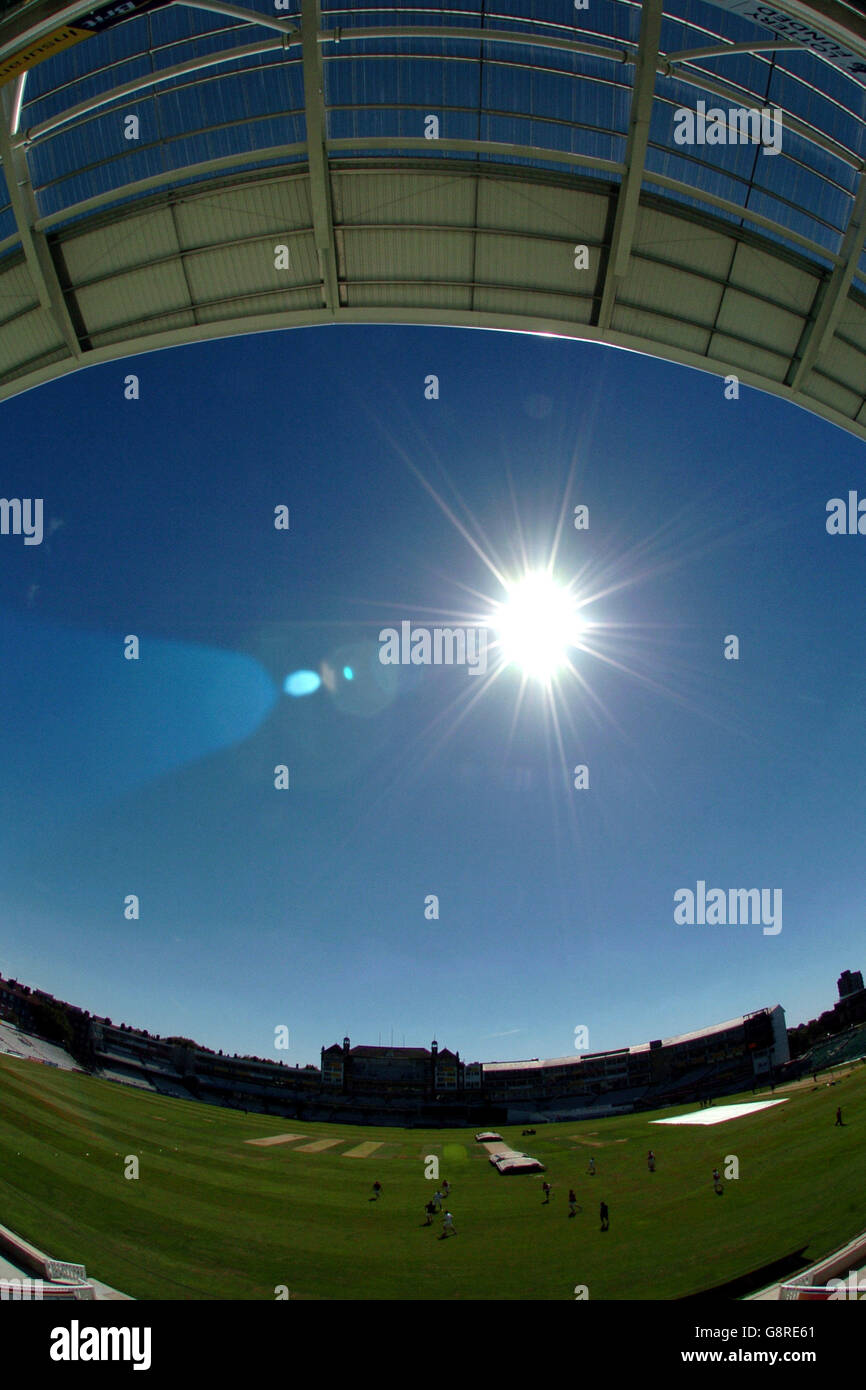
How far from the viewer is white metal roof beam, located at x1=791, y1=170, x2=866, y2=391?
11688mm

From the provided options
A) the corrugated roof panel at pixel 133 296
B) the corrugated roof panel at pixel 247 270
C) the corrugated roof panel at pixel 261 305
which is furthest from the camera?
the corrugated roof panel at pixel 261 305

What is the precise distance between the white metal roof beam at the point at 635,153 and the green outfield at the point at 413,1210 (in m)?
26.9

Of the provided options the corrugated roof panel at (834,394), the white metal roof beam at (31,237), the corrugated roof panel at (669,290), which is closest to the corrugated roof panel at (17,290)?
the white metal roof beam at (31,237)

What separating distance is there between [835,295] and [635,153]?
5.38m

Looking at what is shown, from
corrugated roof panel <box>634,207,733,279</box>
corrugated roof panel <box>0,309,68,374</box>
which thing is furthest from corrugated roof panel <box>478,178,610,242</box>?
corrugated roof panel <box>0,309,68,374</box>

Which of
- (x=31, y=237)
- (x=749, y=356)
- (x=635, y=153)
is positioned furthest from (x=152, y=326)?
(x=749, y=356)

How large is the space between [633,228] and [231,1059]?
Result: 98.7m

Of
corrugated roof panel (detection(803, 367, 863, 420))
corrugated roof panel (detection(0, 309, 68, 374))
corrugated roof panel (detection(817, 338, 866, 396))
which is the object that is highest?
corrugated roof panel (detection(0, 309, 68, 374))

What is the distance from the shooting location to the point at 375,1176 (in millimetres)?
33750

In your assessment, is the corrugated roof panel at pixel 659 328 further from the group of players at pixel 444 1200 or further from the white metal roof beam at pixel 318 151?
the group of players at pixel 444 1200

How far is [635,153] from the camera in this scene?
10.8 m

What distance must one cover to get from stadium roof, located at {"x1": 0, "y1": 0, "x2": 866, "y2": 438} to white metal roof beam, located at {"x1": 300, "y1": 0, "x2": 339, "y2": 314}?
1.8 inches

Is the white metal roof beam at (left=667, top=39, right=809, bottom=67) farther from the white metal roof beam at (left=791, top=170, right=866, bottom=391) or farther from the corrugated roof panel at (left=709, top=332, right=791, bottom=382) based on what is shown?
the corrugated roof panel at (left=709, top=332, right=791, bottom=382)

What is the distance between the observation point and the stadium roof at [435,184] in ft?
34.6
